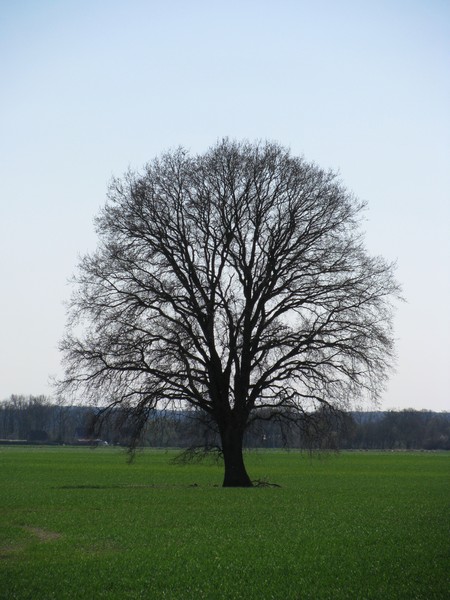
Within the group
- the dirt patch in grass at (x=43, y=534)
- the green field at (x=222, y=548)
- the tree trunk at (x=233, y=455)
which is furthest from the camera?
the tree trunk at (x=233, y=455)

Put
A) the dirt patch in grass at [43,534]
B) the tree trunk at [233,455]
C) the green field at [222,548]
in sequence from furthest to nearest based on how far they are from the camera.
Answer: the tree trunk at [233,455], the dirt patch in grass at [43,534], the green field at [222,548]

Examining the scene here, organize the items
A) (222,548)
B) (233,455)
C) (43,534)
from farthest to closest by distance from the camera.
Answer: (233,455) → (43,534) → (222,548)

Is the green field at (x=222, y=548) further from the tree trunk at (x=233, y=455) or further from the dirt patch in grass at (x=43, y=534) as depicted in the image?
the tree trunk at (x=233, y=455)

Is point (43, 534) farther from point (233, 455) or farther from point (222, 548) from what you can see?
point (233, 455)

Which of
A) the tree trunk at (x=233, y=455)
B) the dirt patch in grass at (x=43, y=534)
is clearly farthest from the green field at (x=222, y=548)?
the tree trunk at (x=233, y=455)

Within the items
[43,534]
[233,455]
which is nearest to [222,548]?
[43,534]

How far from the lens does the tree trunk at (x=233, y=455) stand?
125 feet

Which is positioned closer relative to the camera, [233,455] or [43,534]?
[43,534]

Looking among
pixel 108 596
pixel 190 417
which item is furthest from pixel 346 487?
pixel 108 596

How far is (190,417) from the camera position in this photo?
124 feet

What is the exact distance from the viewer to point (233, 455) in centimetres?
3856

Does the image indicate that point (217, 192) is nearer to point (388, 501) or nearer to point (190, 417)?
point (190, 417)

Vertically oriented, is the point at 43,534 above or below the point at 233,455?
below

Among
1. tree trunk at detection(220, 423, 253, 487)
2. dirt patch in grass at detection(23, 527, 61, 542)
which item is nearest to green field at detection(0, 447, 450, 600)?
dirt patch in grass at detection(23, 527, 61, 542)
